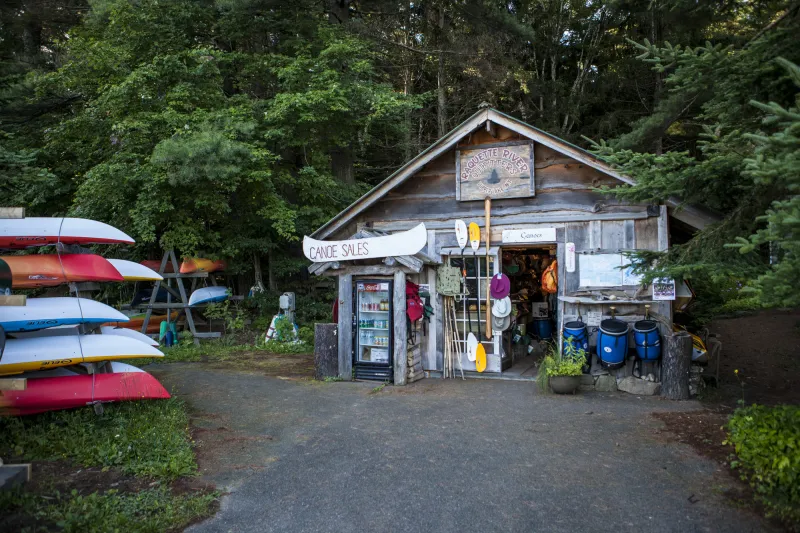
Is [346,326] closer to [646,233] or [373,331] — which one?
[373,331]

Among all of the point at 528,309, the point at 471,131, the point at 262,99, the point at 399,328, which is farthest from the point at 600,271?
the point at 262,99

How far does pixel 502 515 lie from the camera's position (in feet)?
15.0

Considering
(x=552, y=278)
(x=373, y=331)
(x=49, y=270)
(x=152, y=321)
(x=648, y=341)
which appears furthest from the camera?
(x=152, y=321)

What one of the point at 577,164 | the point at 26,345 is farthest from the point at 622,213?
the point at 26,345

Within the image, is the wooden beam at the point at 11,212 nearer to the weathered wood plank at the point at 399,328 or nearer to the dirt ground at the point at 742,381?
the weathered wood plank at the point at 399,328

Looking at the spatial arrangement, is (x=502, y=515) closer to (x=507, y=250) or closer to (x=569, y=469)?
(x=569, y=469)

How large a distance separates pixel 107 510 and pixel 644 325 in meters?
7.28

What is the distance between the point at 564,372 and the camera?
869 cm

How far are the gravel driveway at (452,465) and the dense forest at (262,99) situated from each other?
348 cm

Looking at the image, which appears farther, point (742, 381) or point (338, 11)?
point (338, 11)

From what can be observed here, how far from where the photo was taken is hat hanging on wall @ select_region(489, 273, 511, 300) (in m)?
9.78

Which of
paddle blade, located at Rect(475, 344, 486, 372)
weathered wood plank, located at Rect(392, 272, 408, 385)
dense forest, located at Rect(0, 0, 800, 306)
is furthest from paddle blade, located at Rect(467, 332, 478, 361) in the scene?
dense forest, located at Rect(0, 0, 800, 306)

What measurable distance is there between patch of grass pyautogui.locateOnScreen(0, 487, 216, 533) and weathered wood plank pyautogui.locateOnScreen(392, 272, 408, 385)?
4926 millimetres

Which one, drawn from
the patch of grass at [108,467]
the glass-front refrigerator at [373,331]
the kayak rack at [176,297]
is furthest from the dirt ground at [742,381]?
the kayak rack at [176,297]
